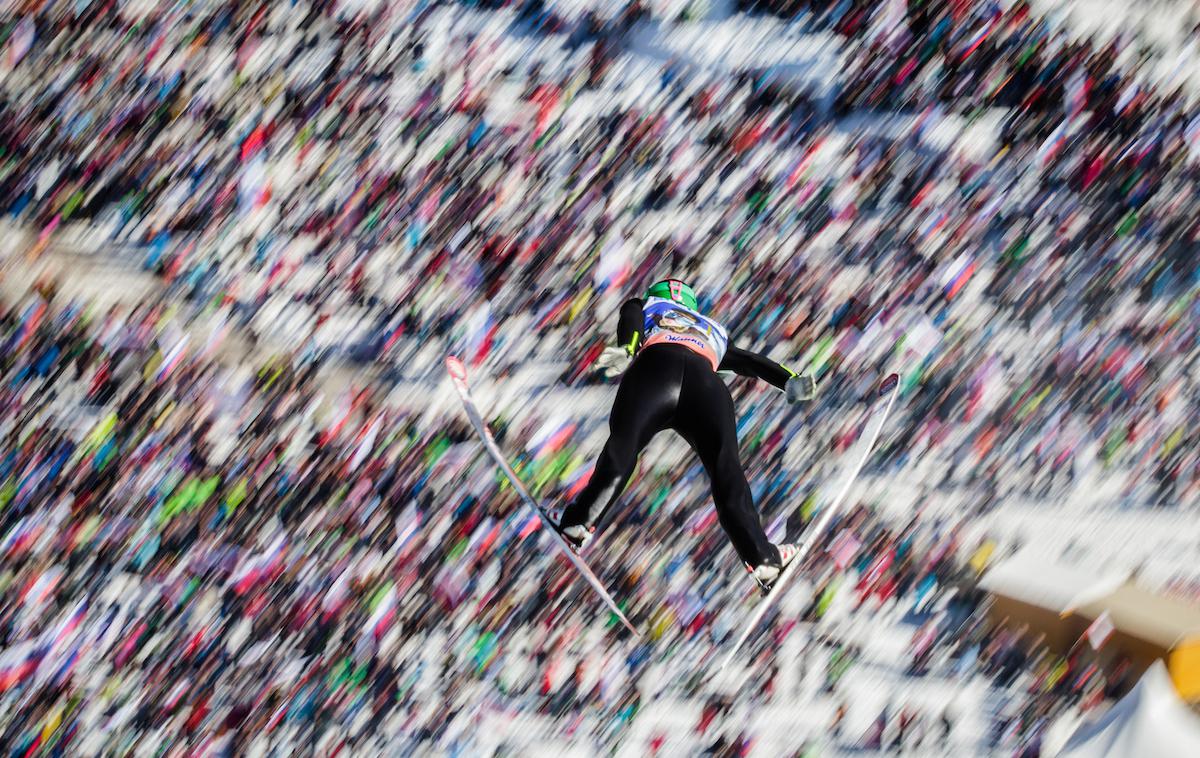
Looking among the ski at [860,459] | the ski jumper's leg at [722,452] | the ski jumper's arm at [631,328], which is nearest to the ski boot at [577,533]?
the ski jumper's leg at [722,452]

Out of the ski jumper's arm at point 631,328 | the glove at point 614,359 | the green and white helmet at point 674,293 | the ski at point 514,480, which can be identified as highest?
the green and white helmet at point 674,293

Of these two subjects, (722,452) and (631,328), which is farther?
(631,328)

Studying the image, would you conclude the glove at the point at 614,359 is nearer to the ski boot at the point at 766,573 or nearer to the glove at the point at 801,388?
the glove at the point at 801,388

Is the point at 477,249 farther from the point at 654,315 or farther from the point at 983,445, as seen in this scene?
the point at 983,445

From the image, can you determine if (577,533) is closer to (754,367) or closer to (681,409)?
(681,409)

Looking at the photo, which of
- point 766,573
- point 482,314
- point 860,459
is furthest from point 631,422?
point 482,314

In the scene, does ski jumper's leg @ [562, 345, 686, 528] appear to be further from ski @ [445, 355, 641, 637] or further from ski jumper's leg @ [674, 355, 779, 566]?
ski @ [445, 355, 641, 637]

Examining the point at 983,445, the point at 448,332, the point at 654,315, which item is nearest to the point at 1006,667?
the point at 983,445
